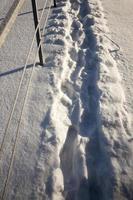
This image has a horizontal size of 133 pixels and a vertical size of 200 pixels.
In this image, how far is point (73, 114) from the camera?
3.01m

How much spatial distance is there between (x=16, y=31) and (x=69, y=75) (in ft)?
4.65

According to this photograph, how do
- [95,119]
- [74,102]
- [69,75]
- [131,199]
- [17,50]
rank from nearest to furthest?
[131,199] → [95,119] → [74,102] → [69,75] → [17,50]

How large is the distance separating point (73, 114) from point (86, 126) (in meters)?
0.21

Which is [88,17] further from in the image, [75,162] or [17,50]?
[75,162]

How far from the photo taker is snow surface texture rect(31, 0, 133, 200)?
2.33 meters

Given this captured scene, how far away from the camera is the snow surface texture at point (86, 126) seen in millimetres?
2332

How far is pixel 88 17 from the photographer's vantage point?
4637mm

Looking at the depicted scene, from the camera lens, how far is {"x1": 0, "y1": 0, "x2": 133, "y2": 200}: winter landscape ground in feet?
7.71

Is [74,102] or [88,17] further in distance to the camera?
[88,17]

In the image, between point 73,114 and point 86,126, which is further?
point 73,114

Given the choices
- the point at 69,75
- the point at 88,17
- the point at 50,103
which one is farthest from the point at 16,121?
the point at 88,17

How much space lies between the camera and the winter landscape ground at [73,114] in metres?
2.35

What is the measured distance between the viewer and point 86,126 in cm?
287

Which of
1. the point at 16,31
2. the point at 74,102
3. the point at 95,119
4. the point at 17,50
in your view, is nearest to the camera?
the point at 95,119
